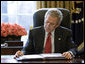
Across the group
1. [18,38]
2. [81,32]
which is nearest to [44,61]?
[18,38]

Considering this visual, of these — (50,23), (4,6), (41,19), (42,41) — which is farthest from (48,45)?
(4,6)

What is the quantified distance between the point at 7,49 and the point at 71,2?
3.76m

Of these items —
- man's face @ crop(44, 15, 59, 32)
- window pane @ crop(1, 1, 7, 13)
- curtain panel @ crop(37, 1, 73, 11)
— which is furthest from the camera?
window pane @ crop(1, 1, 7, 13)

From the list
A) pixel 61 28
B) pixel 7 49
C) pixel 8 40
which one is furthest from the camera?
pixel 8 40

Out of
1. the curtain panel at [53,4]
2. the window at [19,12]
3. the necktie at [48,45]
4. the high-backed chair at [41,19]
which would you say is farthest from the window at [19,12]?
the necktie at [48,45]

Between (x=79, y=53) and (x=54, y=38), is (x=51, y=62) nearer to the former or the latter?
(x=79, y=53)

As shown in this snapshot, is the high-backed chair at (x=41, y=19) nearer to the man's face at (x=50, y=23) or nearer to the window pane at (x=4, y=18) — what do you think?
the man's face at (x=50, y=23)

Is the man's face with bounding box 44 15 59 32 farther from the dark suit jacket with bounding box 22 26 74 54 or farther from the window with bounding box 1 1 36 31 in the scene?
the window with bounding box 1 1 36 31

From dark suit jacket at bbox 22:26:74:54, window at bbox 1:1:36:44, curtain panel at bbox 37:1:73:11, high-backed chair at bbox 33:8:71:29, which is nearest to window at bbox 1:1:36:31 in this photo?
window at bbox 1:1:36:44

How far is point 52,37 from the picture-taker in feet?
11.7

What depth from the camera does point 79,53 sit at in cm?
318

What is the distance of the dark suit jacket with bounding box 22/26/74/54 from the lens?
139 inches

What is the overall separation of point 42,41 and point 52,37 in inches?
5.9

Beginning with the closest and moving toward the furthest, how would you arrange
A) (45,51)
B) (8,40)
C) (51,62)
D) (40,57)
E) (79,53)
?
(51,62), (40,57), (79,53), (45,51), (8,40)
